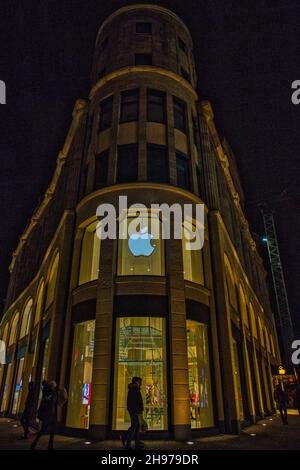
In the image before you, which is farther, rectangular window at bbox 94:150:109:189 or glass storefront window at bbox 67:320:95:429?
rectangular window at bbox 94:150:109:189

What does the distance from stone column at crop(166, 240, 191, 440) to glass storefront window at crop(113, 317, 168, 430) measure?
1.44ft

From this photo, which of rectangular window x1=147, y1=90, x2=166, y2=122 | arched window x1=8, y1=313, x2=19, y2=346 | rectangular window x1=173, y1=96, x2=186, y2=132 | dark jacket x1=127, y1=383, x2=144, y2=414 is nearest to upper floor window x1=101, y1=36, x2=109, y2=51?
rectangular window x1=147, y1=90, x2=166, y2=122

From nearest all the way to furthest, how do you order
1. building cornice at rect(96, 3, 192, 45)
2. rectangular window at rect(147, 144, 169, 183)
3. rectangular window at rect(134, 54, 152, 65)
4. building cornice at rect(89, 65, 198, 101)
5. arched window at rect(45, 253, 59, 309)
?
rectangular window at rect(147, 144, 169, 183), building cornice at rect(89, 65, 198, 101), arched window at rect(45, 253, 59, 309), rectangular window at rect(134, 54, 152, 65), building cornice at rect(96, 3, 192, 45)

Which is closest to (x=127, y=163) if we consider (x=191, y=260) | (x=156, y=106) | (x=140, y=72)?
(x=156, y=106)

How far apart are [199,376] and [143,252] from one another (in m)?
5.97

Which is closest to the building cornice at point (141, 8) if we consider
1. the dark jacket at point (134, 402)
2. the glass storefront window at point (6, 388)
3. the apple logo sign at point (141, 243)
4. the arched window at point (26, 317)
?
the apple logo sign at point (141, 243)

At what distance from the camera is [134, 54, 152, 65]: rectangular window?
21500 mm

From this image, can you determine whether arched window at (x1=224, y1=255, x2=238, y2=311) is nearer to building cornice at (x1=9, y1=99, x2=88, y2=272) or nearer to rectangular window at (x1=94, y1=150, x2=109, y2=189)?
rectangular window at (x1=94, y1=150, x2=109, y2=189)

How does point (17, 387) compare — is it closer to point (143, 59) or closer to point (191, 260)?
point (191, 260)

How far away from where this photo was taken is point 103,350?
13320mm

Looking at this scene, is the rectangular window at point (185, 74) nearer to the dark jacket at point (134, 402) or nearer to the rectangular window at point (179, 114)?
the rectangular window at point (179, 114)

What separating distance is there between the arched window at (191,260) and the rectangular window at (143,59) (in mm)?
11606

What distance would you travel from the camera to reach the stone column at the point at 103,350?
12.4 metres

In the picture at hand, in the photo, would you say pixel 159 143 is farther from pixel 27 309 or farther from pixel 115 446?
pixel 27 309
